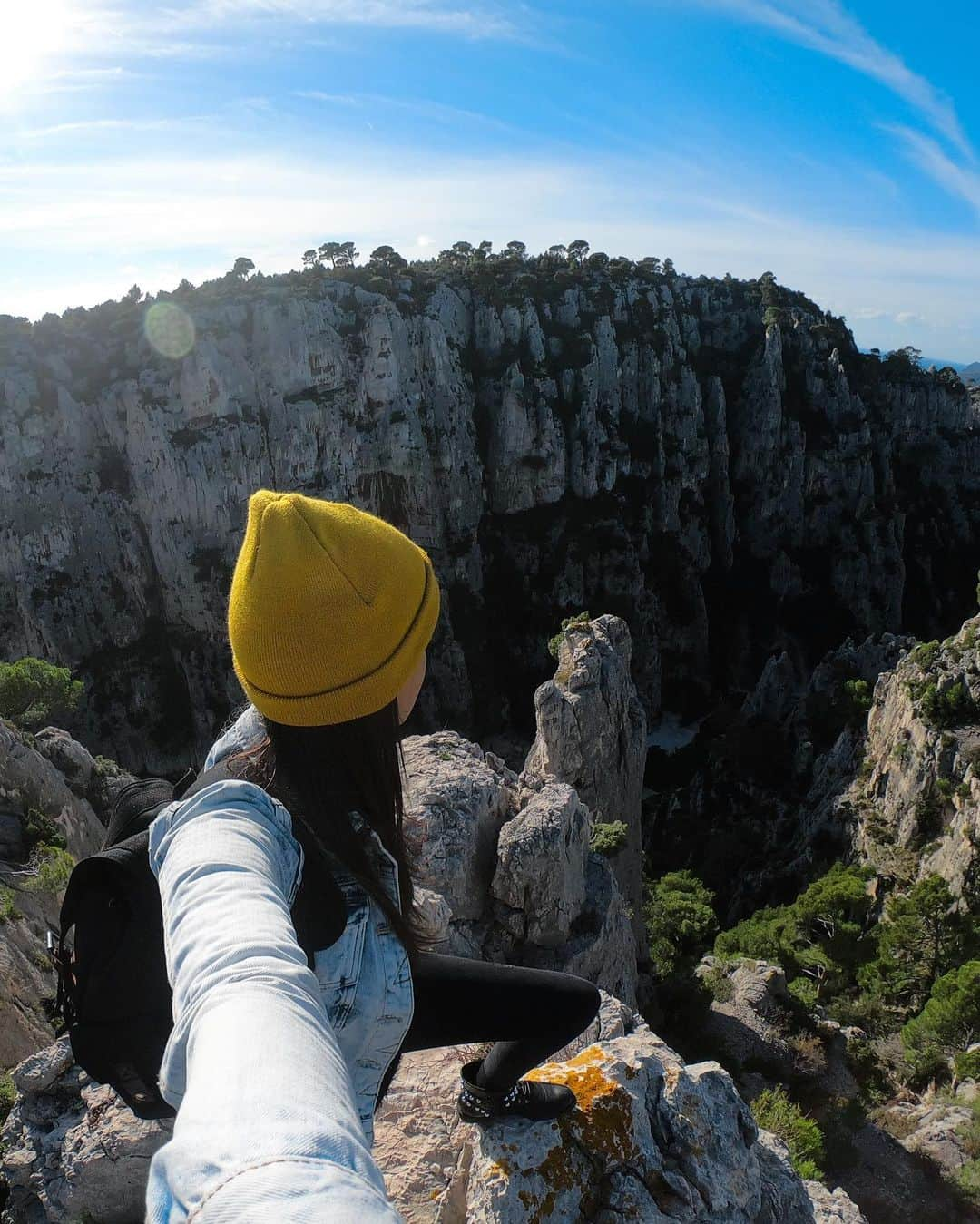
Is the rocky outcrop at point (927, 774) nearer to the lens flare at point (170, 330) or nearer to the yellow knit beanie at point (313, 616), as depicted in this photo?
the yellow knit beanie at point (313, 616)

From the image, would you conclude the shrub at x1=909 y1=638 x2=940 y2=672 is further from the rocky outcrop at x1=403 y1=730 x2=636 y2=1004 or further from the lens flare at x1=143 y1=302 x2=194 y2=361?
the lens flare at x1=143 y1=302 x2=194 y2=361

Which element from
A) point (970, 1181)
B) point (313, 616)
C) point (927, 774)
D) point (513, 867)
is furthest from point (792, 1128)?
point (927, 774)

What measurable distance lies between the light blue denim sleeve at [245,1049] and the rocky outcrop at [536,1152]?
114 inches

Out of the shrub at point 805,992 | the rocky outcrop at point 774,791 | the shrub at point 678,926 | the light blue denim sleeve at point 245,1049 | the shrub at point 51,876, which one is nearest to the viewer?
the light blue denim sleeve at point 245,1049

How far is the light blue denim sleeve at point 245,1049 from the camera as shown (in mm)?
972

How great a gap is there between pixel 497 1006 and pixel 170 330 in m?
45.1

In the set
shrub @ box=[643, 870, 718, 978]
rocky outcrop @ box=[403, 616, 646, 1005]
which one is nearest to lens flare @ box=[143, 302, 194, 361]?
rocky outcrop @ box=[403, 616, 646, 1005]

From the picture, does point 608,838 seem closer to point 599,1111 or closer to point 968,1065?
point 968,1065

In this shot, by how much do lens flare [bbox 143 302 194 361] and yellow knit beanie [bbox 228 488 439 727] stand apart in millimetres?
43546

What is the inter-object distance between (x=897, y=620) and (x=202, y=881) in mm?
61935

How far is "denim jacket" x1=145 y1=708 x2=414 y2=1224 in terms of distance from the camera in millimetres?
982

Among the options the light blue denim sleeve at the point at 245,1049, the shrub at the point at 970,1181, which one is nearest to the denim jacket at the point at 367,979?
the light blue denim sleeve at the point at 245,1049

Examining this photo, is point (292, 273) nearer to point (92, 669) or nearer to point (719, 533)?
point (92, 669)

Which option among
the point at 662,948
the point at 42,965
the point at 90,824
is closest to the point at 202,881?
the point at 42,965
